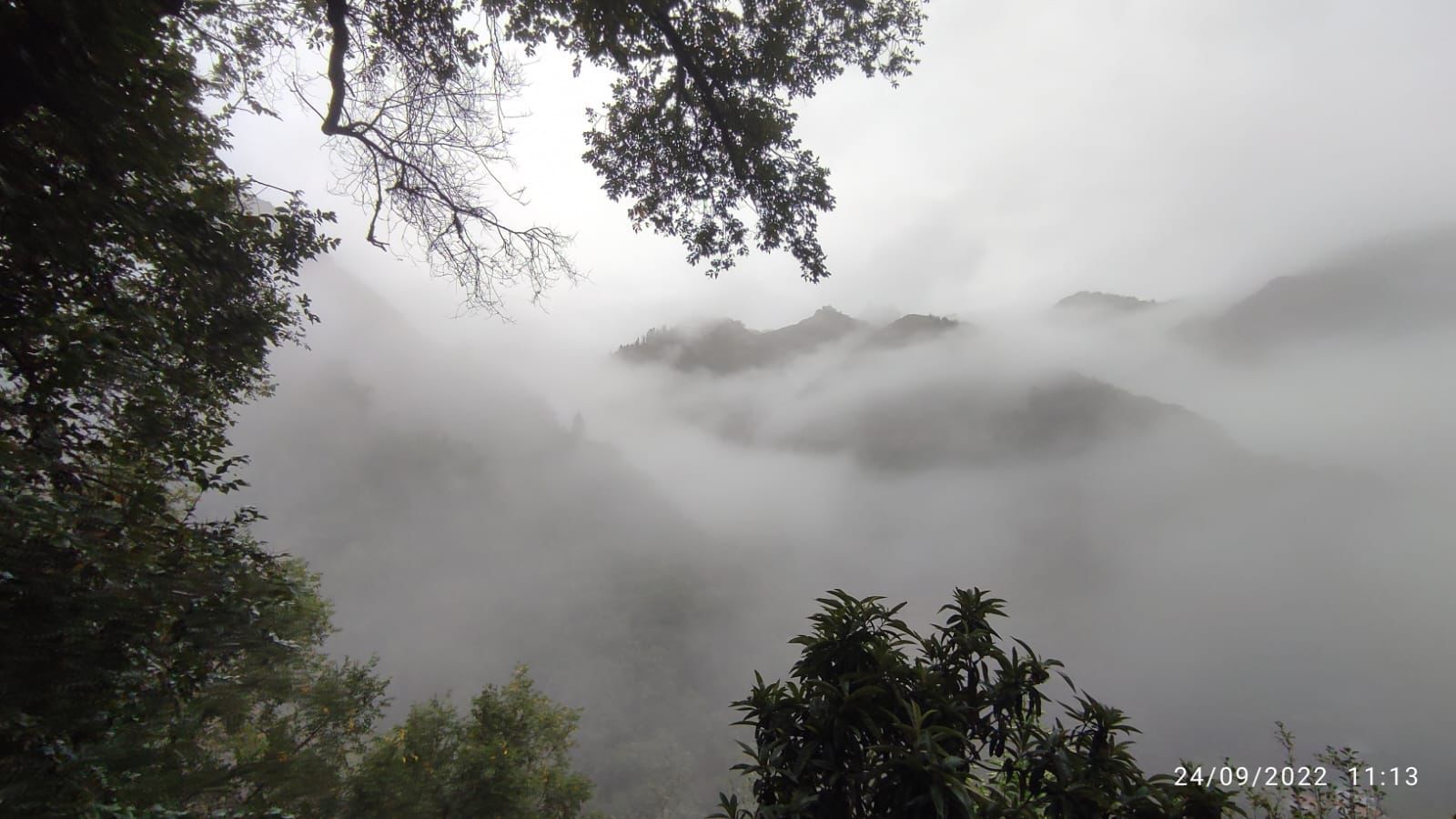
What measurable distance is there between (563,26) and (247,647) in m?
7.10

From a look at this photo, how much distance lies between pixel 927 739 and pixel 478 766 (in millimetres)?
18107

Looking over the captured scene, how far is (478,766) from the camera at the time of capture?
16.1 meters

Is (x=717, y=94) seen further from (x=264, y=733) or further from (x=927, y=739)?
(x=264, y=733)

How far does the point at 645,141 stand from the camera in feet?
22.2

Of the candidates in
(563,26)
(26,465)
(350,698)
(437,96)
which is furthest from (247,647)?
(350,698)

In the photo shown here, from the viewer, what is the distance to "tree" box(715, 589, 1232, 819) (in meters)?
2.63

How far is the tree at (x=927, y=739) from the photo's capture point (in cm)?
263

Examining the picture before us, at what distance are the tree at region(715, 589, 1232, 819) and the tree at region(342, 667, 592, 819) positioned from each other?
1649 cm

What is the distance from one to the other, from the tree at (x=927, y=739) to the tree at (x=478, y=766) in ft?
54.1

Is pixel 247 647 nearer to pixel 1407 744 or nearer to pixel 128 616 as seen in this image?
pixel 128 616

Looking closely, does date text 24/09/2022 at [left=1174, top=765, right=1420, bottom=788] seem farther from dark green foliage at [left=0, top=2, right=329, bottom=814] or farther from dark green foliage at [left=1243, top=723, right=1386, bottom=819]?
dark green foliage at [left=0, top=2, right=329, bottom=814]

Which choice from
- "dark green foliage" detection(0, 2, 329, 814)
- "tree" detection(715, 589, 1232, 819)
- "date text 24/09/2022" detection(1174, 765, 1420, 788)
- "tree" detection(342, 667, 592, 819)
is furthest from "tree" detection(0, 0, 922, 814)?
"tree" detection(342, 667, 592, 819)

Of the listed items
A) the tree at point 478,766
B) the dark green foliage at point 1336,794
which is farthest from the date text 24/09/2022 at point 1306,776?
the tree at point 478,766

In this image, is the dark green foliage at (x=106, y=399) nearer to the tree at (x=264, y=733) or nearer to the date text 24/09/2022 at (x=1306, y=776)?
the tree at (x=264, y=733)
